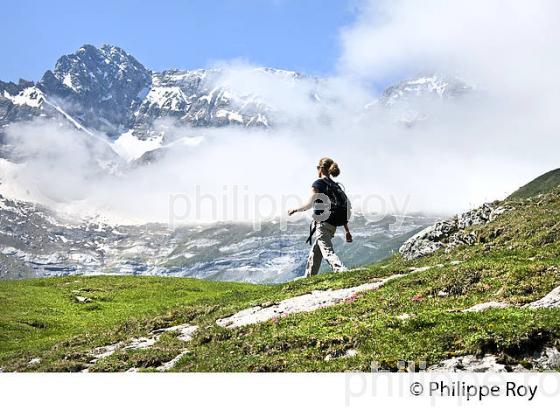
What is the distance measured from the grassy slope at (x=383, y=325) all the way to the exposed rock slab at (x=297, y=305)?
0.97 metres

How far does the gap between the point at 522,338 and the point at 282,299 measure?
52.4 feet

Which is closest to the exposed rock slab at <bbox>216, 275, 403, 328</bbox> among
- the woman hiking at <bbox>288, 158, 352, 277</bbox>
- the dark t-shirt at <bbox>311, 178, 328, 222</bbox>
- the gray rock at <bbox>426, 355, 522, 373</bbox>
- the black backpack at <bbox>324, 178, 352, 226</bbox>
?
the woman hiking at <bbox>288, 158, 352, 277</bbox>

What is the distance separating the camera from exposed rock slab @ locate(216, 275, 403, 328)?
25.5 metres

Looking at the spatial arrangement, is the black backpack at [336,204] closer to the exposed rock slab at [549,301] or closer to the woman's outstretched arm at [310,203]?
the woman's outstretched arm at [310,203]

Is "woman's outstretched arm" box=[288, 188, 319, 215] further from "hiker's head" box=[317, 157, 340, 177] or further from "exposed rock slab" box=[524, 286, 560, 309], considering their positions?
"exposed rock slab" box=[524, 286, 560, 309]

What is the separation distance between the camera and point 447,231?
1770 inches

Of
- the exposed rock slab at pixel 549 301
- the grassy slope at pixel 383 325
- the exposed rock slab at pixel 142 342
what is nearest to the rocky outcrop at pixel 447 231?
the grassy slope at pixel 383 325

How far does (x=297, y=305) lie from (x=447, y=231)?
841 inches

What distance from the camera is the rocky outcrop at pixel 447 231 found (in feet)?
138

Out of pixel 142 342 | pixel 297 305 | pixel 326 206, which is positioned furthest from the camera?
pixel 326 206

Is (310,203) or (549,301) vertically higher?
(310,203)

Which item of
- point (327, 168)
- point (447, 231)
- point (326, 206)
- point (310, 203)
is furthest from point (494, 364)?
point (447, 231)

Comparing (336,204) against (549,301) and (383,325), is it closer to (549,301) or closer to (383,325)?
(383,325)

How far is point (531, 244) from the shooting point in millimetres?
30906
